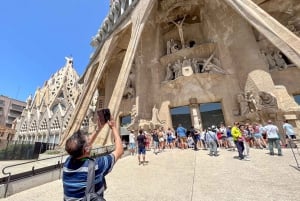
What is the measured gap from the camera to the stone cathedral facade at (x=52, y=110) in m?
30.6

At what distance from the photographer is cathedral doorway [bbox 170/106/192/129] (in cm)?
1318

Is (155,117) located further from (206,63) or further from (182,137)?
(206,63)

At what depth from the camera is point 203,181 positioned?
376 centimetres

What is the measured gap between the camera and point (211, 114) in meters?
12.5

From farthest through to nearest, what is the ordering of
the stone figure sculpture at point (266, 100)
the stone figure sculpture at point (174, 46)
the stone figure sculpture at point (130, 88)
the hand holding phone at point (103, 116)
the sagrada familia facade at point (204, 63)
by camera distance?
the stone figure sculpture at point (130, 88)
the stone figure sculpture at point (174, 46)
the sagrada familia facade at point (204, 63)
the stone figure sculpture at point (266, 100)
the hand holding phone at point (103, 116)

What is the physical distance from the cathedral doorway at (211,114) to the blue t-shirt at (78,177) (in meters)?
12.3

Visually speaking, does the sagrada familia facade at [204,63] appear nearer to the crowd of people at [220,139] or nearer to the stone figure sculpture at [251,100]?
the stone figure sculpture at [251,100]

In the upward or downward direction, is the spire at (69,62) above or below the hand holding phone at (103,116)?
above

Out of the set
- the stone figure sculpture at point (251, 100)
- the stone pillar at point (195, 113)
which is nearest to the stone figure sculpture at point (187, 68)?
the stone pillar at point (195, 113)

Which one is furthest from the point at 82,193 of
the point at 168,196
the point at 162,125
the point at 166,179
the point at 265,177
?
the point at 162,125

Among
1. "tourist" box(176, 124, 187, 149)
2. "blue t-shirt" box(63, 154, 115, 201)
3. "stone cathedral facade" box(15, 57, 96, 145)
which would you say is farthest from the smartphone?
"stone cathedral facade" box(15, 57, 96, 145)

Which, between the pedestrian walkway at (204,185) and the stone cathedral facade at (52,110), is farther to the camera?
the stone cathedral facade at (52,110)

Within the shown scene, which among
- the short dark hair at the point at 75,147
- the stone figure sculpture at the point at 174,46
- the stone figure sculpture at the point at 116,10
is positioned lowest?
the short dark hair at the point at 75,147

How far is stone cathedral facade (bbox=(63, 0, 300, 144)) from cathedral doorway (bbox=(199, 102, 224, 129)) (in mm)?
71
